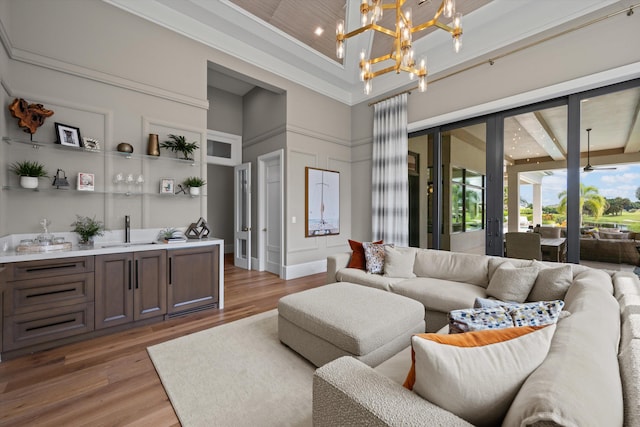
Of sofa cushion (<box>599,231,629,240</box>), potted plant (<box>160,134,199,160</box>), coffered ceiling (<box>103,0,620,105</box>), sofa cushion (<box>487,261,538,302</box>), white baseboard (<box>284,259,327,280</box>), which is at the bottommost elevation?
white baseboard (<box>284,259,327,280</box>)

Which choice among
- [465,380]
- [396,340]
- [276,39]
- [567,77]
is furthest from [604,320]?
[276,39]

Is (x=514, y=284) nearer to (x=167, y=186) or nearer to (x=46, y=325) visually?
(x=167, y=186)

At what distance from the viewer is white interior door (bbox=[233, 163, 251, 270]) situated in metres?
5.73

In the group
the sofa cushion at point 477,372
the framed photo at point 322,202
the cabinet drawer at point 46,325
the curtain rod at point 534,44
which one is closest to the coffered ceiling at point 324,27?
the curtain rod at point 534,44

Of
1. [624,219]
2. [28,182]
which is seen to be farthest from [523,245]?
[28,182]

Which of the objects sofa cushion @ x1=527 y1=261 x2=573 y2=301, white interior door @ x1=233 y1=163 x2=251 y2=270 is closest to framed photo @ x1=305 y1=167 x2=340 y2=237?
white interior door @ x1=233 y1=163 x2=251 y2=270

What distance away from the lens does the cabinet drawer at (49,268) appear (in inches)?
90.8

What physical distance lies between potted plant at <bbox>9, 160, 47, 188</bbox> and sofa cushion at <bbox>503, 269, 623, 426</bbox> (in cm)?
390

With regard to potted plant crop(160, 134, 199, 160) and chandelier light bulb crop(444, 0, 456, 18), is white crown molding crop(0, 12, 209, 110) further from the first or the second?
chandelier light bulb crop(444, 0, 456, 18)

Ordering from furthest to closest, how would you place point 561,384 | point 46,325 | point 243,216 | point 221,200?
point 221,200 → point 243,216 → point 46,325 → point 561,384

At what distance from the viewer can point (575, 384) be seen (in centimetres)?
73

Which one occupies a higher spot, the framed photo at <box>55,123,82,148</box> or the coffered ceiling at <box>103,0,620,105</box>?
the coffered ceiling at <box>103,0,620,105</box>

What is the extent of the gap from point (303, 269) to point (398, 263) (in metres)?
2.18

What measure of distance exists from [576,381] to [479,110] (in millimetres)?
4121
